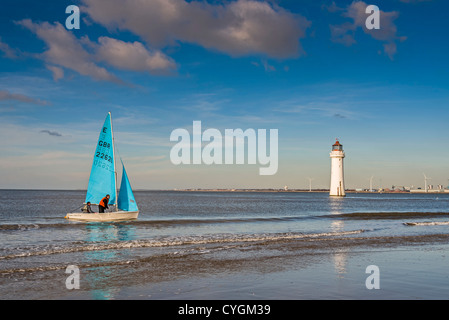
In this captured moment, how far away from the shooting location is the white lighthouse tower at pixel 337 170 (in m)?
Answer: 108

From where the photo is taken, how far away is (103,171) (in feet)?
115

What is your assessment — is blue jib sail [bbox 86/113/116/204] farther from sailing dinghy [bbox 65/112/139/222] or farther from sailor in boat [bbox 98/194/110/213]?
sailor in boat [bbox 98/194/110/213]

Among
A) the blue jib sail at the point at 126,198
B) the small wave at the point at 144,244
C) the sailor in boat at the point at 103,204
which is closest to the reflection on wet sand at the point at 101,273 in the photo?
the small wave at the point at 144,244

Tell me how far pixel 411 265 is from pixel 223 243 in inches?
385

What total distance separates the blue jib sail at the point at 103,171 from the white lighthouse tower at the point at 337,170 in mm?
82740

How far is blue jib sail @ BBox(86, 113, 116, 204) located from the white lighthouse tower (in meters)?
82.7

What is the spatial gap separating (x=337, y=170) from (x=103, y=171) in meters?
86.5

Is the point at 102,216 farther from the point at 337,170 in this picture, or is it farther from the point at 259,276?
the point at 337,170


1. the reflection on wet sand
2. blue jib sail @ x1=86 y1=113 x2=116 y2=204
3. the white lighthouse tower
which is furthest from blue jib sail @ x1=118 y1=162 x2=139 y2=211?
the white lighthouse tower

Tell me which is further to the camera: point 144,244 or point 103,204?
point 103,204

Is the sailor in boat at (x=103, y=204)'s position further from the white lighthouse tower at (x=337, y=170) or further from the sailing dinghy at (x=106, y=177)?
the white lighthouse tower at (x=337, y=170)

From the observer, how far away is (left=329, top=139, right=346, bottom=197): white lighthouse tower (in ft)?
356

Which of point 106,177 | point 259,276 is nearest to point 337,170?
point 106,177

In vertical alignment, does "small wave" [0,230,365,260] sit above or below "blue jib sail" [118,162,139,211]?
below
